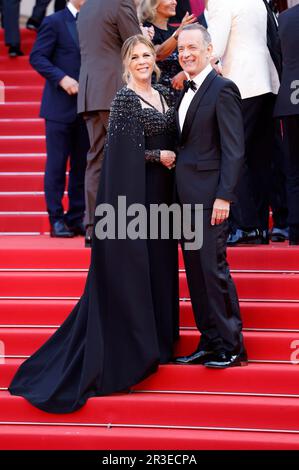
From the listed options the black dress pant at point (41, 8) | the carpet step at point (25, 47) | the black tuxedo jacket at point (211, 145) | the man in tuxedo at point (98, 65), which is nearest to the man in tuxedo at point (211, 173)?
the black tuxedo jacket at point (211, 145)

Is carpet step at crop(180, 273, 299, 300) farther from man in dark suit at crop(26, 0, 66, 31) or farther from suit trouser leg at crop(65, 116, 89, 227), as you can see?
man in dark suit at crop(26, 0, 66, 31)

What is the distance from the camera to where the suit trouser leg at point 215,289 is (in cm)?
559

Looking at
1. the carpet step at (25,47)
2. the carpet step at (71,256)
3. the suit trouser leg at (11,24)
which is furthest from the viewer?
the carpet step at (25,47)

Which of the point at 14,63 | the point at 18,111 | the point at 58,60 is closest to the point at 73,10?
the point at 58,60

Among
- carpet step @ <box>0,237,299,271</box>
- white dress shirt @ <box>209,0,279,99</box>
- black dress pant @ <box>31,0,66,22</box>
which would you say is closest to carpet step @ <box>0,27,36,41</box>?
black dress pant @ <box>31,0,66,22</box>

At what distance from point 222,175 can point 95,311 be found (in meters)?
0.99

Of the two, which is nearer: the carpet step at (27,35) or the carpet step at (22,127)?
the carpet step at (22,127)

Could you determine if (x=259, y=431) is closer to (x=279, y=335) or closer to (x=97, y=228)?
(x=279, y=335)

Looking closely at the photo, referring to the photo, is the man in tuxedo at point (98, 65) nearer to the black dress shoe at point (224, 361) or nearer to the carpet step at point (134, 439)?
the black dress shoe at point (224, 361)

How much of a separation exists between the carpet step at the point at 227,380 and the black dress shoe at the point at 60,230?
84.0 inches

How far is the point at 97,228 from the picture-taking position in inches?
227

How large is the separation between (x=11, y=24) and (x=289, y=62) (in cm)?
469

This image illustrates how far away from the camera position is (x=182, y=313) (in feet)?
20.5
